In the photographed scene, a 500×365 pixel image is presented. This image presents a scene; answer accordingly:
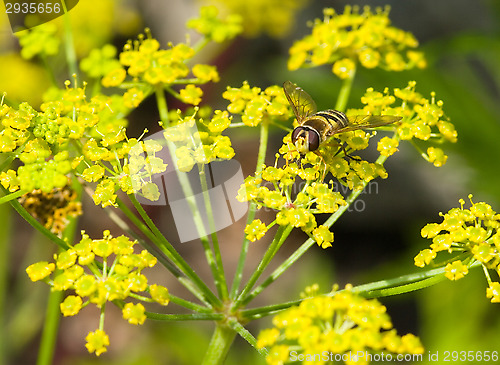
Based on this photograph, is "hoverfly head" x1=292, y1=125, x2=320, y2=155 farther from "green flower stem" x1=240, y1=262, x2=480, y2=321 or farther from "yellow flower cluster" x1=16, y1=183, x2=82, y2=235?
"yellow flower cluster" x1=16, y1=183, x2=82, y2=235

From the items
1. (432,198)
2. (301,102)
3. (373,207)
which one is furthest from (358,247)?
(301,102)

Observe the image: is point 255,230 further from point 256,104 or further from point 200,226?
point 256,104

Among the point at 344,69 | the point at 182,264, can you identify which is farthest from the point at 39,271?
the point at 344,69

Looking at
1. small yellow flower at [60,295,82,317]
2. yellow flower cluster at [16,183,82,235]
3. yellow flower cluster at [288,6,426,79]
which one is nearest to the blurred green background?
yellow flower cluster at [288,6,426,79]

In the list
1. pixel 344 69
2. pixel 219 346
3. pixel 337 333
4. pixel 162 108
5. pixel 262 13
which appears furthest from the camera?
pixel 262 13

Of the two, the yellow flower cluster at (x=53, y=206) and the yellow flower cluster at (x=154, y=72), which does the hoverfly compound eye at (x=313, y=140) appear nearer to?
the yellow flower cluster at (x=154, y=72)

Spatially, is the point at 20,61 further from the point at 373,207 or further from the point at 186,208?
the point at 373,207
